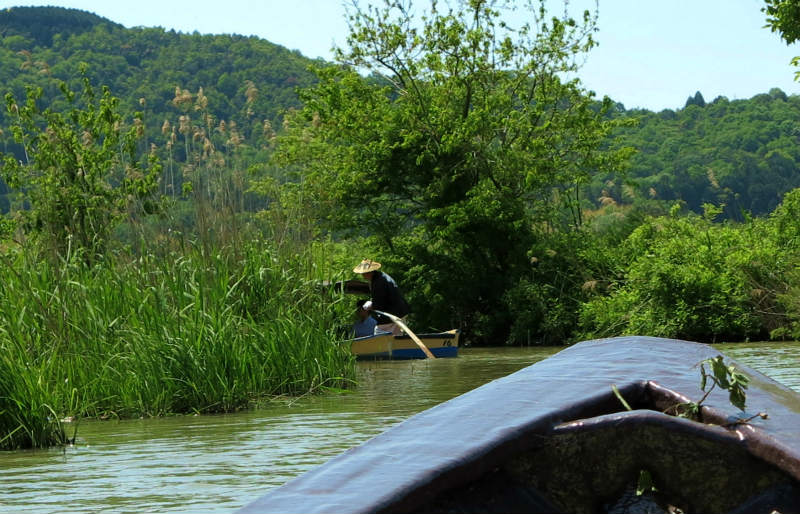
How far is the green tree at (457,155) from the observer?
2817cm

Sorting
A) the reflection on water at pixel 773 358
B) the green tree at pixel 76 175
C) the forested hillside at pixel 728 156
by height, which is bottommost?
the reflection on water at pixel 773 358

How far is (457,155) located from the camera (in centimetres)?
2861

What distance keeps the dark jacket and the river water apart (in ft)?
20.0

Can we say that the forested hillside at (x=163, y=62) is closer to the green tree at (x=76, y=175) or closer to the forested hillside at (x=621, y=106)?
the forested hillside at (x=621, y=106)

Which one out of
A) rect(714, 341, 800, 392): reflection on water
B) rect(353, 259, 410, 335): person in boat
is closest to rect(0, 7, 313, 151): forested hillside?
rect(353, 259, 410, 335): person in boat

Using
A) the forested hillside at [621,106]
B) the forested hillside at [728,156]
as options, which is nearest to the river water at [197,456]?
the forested hillside at [621,106]

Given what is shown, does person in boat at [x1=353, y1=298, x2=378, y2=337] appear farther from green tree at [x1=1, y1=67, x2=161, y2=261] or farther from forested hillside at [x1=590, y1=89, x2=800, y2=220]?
forested hillside at [x1=590, y1=89, x2=800, y2=220]

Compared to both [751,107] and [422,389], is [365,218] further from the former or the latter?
[751,107]

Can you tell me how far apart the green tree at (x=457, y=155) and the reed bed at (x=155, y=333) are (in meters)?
17.5

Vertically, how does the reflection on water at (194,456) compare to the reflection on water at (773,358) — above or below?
above

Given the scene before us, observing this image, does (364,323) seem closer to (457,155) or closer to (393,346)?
(393,346)

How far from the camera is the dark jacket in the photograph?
688 inches

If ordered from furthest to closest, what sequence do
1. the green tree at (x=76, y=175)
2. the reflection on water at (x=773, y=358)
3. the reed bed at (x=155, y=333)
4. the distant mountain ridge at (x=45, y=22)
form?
the distant mountain ridge at (x=45, y=22), the reflection on water at (x=773, y=358), the green tree at (x=76, y=175), the reed bed at (x=155, y=333)

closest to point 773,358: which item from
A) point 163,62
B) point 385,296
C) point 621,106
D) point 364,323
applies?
point 385,296
